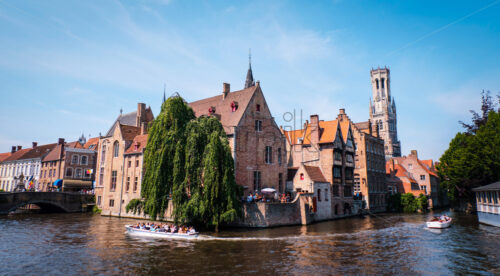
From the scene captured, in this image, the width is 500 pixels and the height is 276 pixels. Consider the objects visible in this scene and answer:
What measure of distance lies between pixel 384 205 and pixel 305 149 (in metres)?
21.8

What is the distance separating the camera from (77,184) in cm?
6062

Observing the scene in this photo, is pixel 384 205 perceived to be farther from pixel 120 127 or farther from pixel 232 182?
pixel 120 127

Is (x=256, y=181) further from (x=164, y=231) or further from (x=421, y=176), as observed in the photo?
(x=421, y=176)

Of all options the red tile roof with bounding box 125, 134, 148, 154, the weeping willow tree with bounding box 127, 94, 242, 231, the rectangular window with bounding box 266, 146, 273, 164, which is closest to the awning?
the red tile roof with bounding box 125, 134, 148, 154

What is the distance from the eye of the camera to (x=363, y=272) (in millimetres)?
15906

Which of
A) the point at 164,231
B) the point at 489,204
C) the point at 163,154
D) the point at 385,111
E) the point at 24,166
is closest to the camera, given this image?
the point at 164,231

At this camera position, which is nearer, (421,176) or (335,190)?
(335,190)

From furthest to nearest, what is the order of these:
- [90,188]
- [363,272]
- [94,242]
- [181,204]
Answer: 1. [90,188]
2. [181,204]
3. [94,242]
4. [363,272]

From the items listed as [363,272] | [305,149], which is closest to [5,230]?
[363,272]

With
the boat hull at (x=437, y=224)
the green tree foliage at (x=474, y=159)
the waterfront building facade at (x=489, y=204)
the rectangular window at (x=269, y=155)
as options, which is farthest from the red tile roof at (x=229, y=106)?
the green tree foliage at (x=474, y=159)

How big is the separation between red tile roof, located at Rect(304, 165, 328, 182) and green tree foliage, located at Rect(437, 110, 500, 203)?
19.3 m

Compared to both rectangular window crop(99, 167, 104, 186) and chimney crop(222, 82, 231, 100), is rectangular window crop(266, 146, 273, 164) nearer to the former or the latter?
chimney crop(222, 82, 231, 100)

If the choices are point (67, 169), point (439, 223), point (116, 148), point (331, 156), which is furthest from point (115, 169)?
point (439, 223)

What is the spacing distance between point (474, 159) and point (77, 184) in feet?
220
